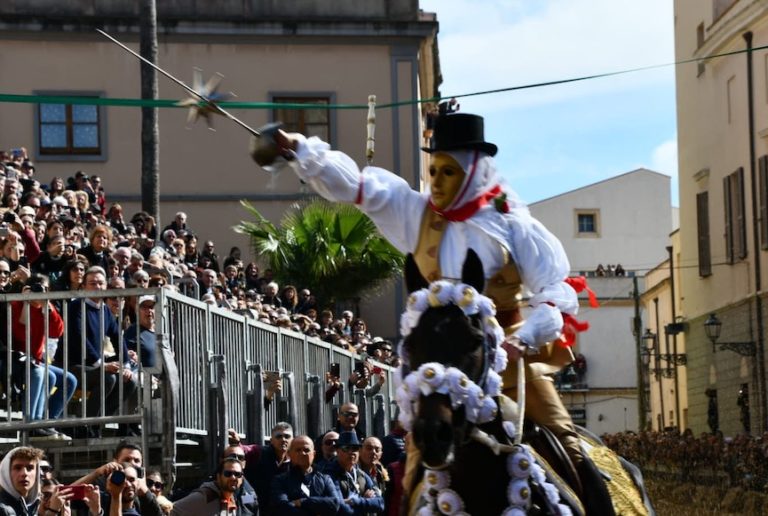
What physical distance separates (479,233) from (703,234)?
34.5 meters

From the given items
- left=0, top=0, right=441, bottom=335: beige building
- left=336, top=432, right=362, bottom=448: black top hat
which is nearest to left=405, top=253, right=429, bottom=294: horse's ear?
left=336, top=432, right=362, bottom=448: black top hat

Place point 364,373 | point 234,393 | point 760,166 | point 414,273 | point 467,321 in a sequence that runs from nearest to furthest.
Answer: point 467,321
point 414,273
point 234,393
point 364,373
point 760,166

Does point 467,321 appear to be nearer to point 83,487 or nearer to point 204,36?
point 83,487

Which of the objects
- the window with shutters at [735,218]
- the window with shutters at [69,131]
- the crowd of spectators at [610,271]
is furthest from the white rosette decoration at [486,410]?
the crowd of spectators at [610,271]

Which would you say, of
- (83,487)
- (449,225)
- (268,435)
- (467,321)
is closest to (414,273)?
(449,225)

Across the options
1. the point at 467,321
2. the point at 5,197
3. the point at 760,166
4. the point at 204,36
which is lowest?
the point at 467,321

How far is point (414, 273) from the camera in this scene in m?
8.09

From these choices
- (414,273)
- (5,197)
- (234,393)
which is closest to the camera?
(414,273)

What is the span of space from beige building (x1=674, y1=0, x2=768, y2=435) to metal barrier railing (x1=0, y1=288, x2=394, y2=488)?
1995 cm

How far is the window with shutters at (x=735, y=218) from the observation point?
3731 cm

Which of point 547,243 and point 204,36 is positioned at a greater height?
point 204,36

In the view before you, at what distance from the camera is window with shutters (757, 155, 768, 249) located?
116 ft

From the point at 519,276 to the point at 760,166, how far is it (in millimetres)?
28947

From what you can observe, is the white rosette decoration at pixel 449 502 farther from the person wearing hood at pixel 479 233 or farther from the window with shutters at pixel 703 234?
the window with shutters at pixel 703 234
